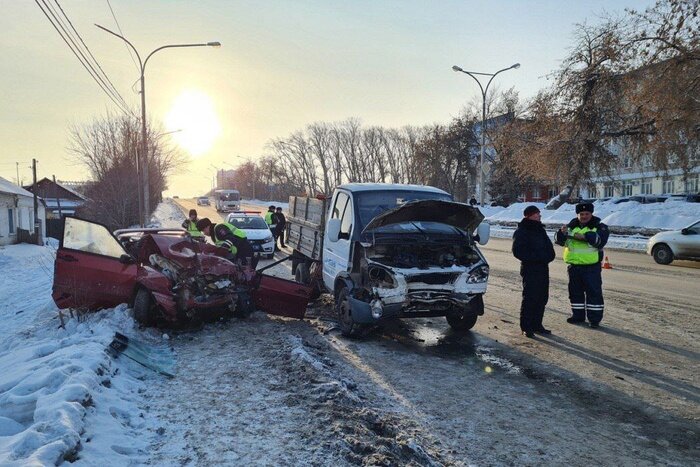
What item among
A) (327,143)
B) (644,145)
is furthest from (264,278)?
(327,143)

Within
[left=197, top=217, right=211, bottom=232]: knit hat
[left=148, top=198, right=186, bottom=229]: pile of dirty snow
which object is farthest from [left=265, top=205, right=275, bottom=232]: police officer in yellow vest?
[left=148, top=198, right=186, bottom=229]: pile of dirty snow

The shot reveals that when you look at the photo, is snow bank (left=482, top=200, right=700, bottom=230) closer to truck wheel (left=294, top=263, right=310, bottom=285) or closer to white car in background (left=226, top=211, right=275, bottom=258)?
white car in background (left=226, top=211, right=275, bottom=258)

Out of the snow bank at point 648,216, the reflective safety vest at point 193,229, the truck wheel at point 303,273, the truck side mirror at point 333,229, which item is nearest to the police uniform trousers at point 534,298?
the truck side mirror at point 333,229

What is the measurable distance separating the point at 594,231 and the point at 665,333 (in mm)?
1710

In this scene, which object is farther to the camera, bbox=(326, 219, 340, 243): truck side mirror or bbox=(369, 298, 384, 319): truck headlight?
bbox=(326, 219, 340, 243): truck side mirror

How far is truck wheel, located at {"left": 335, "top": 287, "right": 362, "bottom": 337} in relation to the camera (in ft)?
22.9

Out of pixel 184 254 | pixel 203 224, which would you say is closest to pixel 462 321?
pixel 184 254

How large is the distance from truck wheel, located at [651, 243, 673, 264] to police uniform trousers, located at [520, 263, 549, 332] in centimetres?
1066

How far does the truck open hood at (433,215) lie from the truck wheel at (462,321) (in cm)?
127

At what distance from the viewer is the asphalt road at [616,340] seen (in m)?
5.36

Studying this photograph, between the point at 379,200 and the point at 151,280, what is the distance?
3.52m

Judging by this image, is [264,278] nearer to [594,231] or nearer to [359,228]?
[359,228]

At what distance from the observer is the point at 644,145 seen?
26.4 meters

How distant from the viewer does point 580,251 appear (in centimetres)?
783
